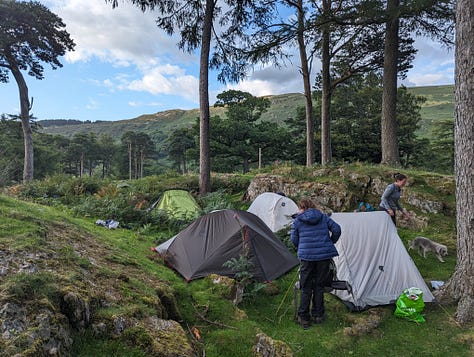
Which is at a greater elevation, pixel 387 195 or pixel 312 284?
pixel 387 195

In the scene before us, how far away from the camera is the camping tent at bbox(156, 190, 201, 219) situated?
977 cm

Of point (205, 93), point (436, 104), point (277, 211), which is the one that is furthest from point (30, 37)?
point (436, 104)

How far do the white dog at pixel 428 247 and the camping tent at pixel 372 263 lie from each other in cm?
166

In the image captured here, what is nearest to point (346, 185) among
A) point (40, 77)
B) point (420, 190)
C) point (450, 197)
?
point (420, 190)

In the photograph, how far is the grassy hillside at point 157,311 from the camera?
8.55 ft

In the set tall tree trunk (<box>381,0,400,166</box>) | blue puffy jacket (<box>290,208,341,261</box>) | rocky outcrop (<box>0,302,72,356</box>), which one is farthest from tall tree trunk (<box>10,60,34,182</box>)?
tall tree trunk (<box>381,0,400,166</box>)

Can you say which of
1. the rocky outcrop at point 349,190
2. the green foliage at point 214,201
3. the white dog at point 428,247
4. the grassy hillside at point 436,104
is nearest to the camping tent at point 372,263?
the white dog at point 428,247

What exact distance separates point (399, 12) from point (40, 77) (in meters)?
19.4

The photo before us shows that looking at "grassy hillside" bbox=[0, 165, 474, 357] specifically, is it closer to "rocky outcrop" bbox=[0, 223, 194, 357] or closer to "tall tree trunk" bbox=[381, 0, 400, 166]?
"rocky outcrop" bbox=[0, 223, 194, 357]

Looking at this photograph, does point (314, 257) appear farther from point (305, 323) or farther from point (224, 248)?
point (224, 248)

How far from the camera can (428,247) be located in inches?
270

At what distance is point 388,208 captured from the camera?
6.86 meters

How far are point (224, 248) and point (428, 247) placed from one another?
4.58m

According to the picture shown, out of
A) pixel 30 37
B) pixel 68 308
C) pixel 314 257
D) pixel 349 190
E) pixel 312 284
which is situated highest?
pixel 30 37
